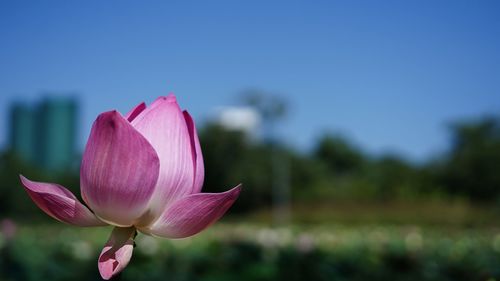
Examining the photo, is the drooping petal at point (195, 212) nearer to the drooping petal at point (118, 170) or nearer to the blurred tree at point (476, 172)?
the drooping petal at point (118, 170)

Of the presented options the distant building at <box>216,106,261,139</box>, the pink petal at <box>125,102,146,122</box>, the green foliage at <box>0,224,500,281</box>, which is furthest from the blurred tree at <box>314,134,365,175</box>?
the pink petal at <box>125,102,146,122</box>

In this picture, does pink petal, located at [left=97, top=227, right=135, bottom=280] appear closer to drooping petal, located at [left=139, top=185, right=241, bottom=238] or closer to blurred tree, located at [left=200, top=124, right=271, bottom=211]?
drooping petal, located at [left=139, top=185, right=241, bottom=238]

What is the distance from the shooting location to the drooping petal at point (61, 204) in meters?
0.38

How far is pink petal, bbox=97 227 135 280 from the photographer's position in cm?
35

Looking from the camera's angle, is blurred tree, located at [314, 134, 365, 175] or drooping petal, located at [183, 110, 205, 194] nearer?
drooping petal, located at [183, 110, 205, 194]

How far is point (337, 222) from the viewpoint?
18156 mm

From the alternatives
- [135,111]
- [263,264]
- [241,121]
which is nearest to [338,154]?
[241,121]

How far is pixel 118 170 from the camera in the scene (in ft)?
1.23

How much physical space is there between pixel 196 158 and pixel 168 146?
0.08 feet

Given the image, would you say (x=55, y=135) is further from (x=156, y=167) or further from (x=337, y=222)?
(x=156, y=167)

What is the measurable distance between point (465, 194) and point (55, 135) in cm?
2967

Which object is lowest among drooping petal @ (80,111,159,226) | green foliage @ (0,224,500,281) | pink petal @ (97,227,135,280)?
green foliage @ (0,224,500,281)

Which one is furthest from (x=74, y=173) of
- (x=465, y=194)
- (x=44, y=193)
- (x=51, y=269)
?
(x=44, y=193)

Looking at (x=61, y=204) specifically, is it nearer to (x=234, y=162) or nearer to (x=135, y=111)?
(x=135, y=111)
